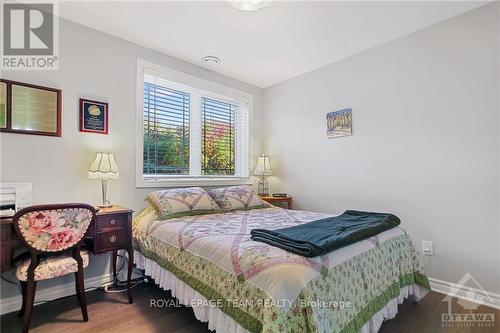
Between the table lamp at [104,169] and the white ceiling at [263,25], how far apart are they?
4.14 ft

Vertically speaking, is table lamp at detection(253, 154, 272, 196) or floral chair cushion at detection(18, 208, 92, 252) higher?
table lamp at detection(253, 154, 272, 196)

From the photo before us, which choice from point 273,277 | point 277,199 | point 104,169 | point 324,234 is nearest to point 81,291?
point 104,169

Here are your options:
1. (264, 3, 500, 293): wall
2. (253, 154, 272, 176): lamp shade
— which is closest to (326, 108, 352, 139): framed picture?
(264, 3, 500, 293): wall

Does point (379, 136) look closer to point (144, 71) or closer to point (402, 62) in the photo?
point (402, 62)

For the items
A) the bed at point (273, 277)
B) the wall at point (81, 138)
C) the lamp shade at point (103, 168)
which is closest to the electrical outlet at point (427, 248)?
the bed at point (273, 277)

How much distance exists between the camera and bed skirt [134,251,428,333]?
1478 millimetres

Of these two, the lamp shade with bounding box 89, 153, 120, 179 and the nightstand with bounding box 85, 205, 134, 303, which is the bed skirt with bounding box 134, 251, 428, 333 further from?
the lamp shade with bounding box 89, 153, 120, 179

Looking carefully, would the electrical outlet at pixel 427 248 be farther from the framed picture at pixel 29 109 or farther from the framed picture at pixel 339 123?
the framed picture at pixel 29 109

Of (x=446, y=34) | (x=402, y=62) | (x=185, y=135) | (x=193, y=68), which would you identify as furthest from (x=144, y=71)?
(x=446, y=34)

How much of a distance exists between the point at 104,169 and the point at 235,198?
1371 millimetres

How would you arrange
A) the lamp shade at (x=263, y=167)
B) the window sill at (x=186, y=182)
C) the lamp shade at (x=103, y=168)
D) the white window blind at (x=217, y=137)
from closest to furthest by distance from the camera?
the lamp shade at (x=103, y=168)
the window sill at (x=186, y=182)
the white window blind at (x=217, y=137)
the lamp shade at (x=263, y=167)

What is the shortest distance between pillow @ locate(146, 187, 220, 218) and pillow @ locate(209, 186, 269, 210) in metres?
0.14
